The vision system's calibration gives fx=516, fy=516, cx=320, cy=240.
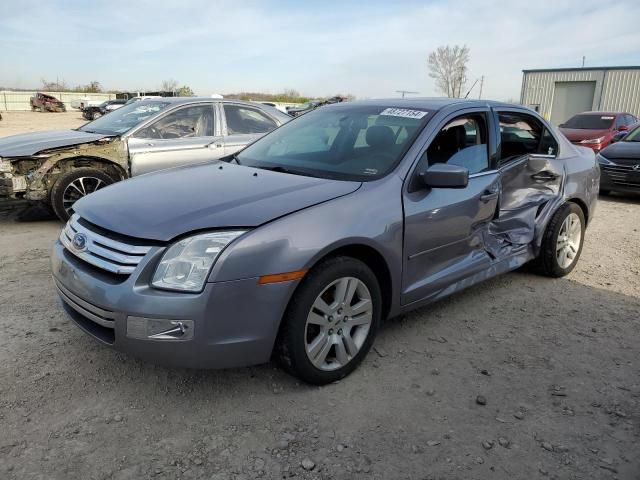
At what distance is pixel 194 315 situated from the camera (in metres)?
2.38

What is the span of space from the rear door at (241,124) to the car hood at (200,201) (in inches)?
139

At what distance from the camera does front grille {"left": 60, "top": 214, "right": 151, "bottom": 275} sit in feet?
8.15

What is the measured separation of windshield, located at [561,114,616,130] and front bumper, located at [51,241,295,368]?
1406 centimetres

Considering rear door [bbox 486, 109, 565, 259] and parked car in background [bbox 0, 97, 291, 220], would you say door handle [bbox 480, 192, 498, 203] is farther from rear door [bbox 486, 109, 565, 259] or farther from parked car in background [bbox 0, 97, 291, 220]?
parked car in background [bbox 0, 97, 291, 220]

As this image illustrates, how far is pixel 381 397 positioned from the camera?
2.81m

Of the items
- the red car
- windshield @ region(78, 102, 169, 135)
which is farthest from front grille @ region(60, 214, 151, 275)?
the red car

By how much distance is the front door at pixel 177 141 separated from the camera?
21.1 feet

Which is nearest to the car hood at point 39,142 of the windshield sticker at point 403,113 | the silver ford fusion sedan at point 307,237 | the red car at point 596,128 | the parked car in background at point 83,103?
the silver ford fusion sedan at point 307,237

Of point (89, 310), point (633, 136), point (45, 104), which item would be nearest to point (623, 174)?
point (633, 136)

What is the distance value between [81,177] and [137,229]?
165 inches

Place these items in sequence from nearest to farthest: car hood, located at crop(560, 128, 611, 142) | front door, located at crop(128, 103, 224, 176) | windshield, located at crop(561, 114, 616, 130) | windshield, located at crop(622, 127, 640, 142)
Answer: front door, located at crop(128, 103, 224, 176) → windshield, located at crop(622, 127, 640, 142) → car hood, located at crop(560, 128, 611, 142) → windshield, located at crop(561, 114, 616, 130)

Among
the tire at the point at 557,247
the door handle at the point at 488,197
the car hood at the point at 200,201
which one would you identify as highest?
the car hood at the point at 200,201

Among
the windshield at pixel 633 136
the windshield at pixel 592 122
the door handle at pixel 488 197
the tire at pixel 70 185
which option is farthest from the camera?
the windshield at pixel 592 122

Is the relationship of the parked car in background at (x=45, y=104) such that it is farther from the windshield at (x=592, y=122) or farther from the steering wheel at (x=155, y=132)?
the steering wheel at (x=155, y=132)
